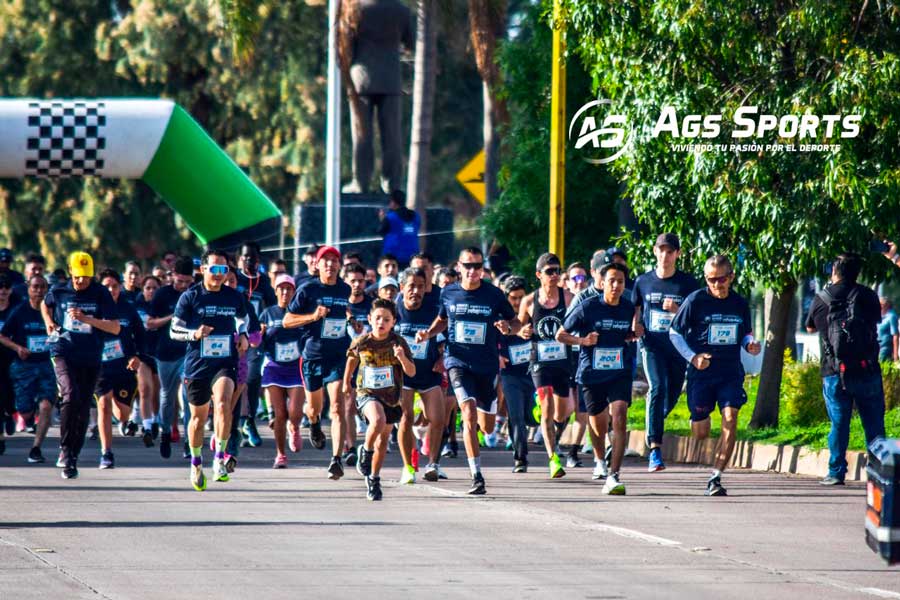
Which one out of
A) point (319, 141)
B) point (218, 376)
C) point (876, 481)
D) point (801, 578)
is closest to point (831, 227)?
point (218, 376)

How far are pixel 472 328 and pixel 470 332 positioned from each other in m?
0.04

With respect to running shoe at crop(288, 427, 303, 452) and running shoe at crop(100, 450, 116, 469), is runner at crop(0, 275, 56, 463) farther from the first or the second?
running shoe at crop(288, 427, 303, 452)

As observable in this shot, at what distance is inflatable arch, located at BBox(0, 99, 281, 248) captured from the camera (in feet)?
74.8

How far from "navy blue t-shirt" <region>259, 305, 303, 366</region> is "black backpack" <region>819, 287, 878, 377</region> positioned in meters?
4.91

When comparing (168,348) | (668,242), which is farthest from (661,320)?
(168,348)

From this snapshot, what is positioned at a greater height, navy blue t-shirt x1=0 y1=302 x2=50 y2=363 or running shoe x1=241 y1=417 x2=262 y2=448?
navy blue t-shirt x1=0 y1=302 x2=50 y2=363

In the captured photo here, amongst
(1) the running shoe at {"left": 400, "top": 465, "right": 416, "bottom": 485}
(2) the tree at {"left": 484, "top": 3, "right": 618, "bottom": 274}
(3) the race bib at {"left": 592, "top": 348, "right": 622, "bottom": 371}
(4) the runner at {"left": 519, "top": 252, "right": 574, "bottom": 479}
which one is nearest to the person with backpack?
(3) the race bib at {"left": 592, "top": 348, "right": 622, "bottom": 371}

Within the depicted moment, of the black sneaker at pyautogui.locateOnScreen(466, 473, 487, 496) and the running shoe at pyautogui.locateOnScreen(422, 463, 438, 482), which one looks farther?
the running shoe at pyautogui.locateOnScreen(422, 463, 438, 482)

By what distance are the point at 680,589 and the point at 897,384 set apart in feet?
30.3

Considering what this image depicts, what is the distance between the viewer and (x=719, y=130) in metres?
16.3

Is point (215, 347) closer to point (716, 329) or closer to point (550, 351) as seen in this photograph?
point (550, 351)

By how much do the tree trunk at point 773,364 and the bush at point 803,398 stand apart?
18 centimetres

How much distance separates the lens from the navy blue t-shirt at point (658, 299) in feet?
49.9

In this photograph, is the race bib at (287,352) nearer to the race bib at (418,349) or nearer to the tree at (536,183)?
the race bib at (418,349)
